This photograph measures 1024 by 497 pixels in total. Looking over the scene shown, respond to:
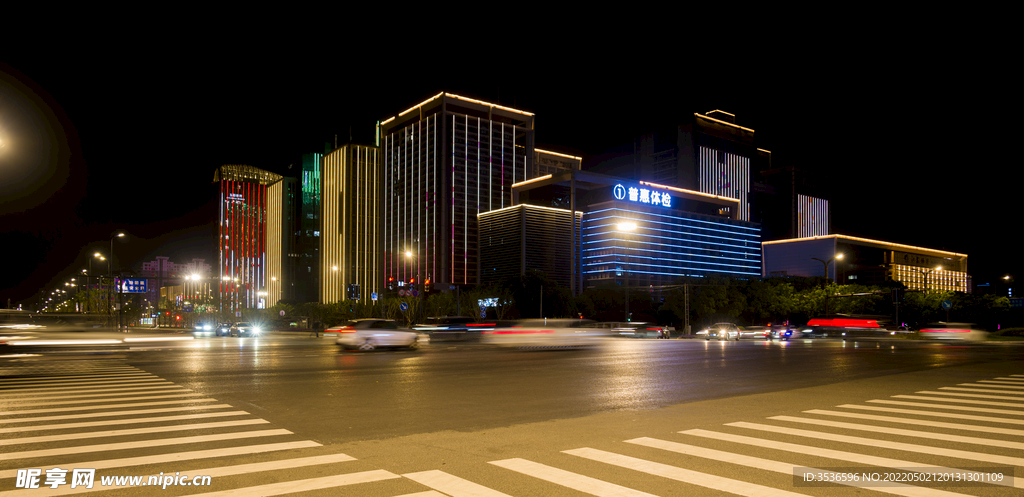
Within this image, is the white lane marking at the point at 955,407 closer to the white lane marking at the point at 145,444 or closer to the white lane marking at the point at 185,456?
the white lane marking at the point at 185,456

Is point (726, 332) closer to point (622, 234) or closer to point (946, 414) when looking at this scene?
point (946, 414)

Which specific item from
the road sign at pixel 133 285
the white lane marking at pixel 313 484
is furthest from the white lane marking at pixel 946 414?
the road sign at pixel 133 285

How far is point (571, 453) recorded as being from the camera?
7922mm

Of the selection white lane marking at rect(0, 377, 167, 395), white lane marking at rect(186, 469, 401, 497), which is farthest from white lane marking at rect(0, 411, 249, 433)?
white lane marking at rect(0, 377, 167, 395)

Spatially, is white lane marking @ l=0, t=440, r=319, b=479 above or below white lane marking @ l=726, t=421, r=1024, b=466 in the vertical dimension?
above

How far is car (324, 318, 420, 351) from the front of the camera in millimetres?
30031

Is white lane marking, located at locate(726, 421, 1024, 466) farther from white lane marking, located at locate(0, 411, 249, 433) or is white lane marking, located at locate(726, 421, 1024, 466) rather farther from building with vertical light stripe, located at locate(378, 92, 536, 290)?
building with vertical light stripe, located at locate(378, 92, 536, 290)

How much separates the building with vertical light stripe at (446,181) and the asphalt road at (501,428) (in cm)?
16088

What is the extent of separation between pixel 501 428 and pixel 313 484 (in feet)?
12.5

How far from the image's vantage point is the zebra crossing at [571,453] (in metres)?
6.32

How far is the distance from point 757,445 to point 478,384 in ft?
27.7

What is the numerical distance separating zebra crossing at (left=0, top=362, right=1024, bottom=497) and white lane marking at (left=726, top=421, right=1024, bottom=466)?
0.06 ft

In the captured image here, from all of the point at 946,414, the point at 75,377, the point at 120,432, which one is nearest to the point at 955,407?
the point at 946,414

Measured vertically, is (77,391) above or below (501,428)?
below
